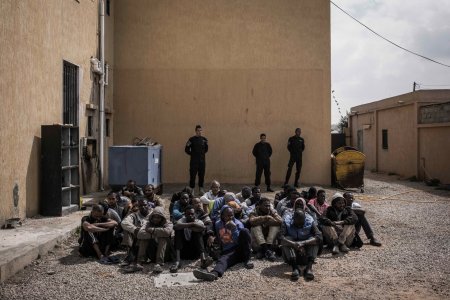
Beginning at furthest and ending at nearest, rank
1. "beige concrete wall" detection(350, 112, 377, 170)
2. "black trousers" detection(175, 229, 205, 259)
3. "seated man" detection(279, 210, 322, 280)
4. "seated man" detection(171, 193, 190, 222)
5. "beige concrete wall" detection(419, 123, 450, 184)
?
"beige concrete wall" detection(350, 112, 377, 170), "beige concrete wall" detection(419, 123, 450, 184), "seated man" detection(171, 193, 190, 222), "black trousers" detection(175, 229, 205, 259), "seated man" detection(279, 210, 322, 280)

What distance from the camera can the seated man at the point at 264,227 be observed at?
316 inches

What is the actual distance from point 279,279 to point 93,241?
119 inches

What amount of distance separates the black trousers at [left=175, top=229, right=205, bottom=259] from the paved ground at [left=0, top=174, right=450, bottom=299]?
22cm

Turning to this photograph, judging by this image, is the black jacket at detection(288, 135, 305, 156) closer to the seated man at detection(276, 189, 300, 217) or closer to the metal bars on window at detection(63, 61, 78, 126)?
the seated man at detection(276, 189, 300, 217)

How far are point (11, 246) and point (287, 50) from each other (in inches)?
442

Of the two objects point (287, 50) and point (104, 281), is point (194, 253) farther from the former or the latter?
point (287, 50)

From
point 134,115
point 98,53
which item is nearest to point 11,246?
point 98,53

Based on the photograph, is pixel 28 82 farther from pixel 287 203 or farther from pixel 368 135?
pixel 368 135

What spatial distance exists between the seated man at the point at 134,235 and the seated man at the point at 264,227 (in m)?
1.79

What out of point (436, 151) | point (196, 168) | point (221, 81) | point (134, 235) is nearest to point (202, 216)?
point (134, 235)

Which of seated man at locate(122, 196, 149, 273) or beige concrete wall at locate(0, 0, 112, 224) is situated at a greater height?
beige concrete wall at locate(0, 0, 112, 224)

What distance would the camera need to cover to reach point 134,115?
53.0 feet

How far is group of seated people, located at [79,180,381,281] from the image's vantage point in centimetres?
745

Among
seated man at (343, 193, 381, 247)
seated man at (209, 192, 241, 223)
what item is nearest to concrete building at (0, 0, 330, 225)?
seated man at (209, 192, 241, 223)
